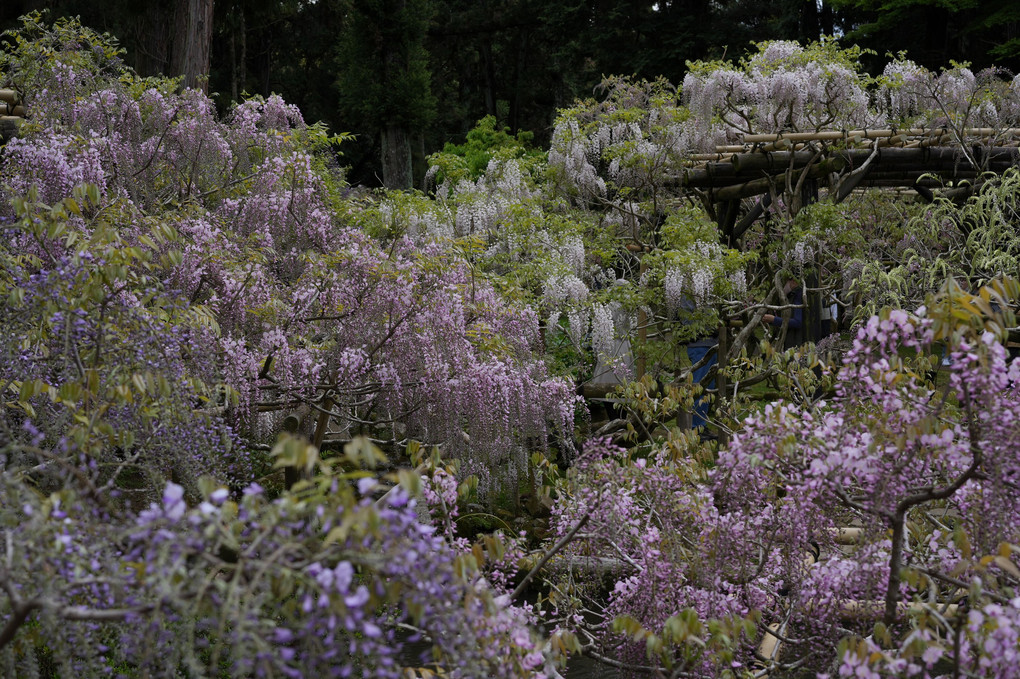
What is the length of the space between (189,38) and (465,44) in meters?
13.1

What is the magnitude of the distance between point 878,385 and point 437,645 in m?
1.28

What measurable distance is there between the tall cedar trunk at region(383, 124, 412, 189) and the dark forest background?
24 mm

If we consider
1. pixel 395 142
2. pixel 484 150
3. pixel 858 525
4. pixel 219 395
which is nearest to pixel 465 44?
pixel 484 150

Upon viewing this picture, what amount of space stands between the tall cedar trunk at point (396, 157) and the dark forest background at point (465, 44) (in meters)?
0.02

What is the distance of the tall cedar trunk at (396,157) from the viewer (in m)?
12.3

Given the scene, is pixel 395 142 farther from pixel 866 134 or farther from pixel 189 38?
pixel 866 134

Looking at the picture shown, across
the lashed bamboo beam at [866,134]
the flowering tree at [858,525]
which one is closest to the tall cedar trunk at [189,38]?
the lashed bamboo beam at [866,134]

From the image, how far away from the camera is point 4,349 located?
258 centimetres

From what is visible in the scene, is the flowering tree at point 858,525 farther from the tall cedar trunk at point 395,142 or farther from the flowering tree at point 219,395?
the tall cedar trunk at point 395,142

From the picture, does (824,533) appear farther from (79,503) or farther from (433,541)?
(79,503)

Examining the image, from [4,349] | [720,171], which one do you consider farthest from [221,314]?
[720,171]

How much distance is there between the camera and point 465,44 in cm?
1897

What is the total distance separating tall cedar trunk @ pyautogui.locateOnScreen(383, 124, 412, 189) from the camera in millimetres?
12328

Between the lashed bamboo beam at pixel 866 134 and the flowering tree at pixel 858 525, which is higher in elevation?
the lashed bamboo beam at pixel 866 134
